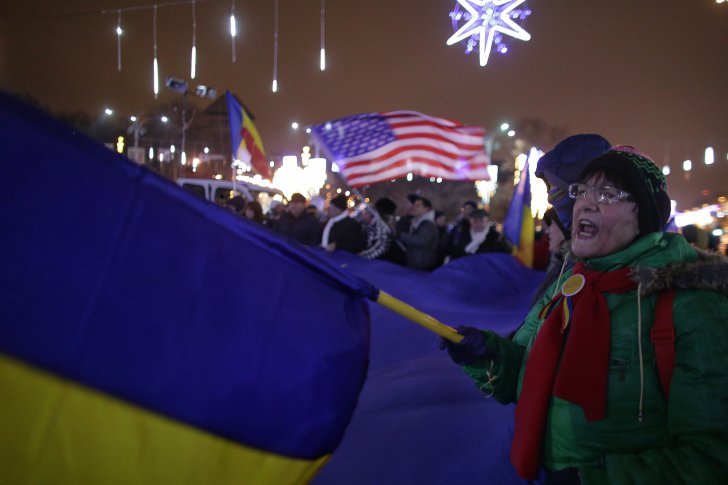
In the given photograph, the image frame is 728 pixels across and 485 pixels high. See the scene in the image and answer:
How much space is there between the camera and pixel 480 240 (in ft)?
32.7

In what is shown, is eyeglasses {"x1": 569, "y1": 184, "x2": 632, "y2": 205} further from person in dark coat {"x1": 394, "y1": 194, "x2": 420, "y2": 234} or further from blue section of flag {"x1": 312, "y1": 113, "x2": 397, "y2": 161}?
blue section of flag {"x1": 312, "y1": 113, "x2": 397, "y2": 161}

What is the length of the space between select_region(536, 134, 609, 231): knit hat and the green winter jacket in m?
1.30

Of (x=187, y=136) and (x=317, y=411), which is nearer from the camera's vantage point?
(x=317, y=411)

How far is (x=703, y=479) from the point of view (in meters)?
1.58

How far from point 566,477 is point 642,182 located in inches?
41.4

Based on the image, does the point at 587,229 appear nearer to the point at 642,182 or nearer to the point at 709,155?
the point at 642,182

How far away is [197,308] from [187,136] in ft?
191

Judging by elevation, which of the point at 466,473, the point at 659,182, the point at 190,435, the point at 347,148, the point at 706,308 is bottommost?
the point at 466,473

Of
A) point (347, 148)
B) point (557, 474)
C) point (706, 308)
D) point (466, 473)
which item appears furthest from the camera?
point (347, 148)

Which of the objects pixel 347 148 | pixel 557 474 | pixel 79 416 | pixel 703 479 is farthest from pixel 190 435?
pixel 347 148

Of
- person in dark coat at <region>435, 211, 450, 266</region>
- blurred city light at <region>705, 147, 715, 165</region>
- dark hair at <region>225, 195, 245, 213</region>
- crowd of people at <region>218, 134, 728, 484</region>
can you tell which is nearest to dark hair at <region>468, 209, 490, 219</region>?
person in dark coat at <region>435, 211, 450, 266</region>

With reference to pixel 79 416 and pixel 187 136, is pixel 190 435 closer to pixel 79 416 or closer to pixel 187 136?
pixel 79 416

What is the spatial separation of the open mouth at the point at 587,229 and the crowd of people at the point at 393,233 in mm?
6143

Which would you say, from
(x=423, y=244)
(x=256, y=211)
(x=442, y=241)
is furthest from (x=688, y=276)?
(x=256, y=211)
